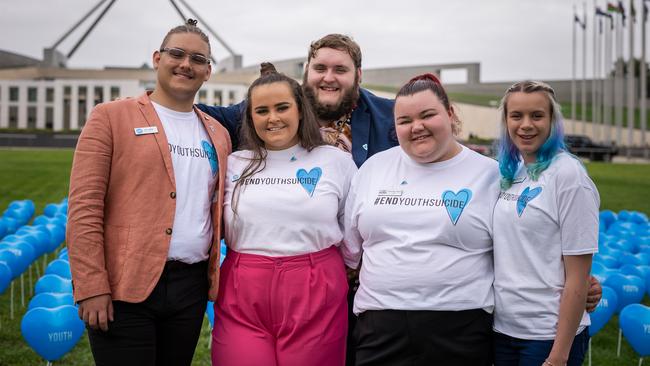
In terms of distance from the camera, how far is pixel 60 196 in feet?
63.2

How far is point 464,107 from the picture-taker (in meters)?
59.3

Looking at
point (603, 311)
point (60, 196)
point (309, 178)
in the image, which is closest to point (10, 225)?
point (309, 178)

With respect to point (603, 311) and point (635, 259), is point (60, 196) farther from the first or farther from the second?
point (603, 311)

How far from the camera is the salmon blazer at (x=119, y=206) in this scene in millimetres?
2930

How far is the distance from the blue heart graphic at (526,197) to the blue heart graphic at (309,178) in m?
1.04

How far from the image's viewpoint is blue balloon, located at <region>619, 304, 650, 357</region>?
209 inches

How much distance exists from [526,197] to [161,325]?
191 cm

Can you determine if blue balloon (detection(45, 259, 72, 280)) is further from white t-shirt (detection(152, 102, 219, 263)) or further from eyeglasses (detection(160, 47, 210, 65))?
eyeglasses (detection(160, 47, 210, 65))

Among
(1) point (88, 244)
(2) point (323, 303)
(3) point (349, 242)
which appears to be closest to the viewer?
(1) point (88, 244)

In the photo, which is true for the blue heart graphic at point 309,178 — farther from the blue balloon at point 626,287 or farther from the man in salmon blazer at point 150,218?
the blue balloon at point 626,287

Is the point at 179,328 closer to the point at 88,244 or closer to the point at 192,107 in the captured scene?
the point at 88,244

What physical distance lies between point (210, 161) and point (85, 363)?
3.54 meters

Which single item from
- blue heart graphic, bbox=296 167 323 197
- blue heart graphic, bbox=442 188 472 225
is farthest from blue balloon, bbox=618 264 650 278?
blue heart graphic, bbox=296 167 323 197

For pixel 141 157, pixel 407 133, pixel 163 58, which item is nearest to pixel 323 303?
pixel 407 133
